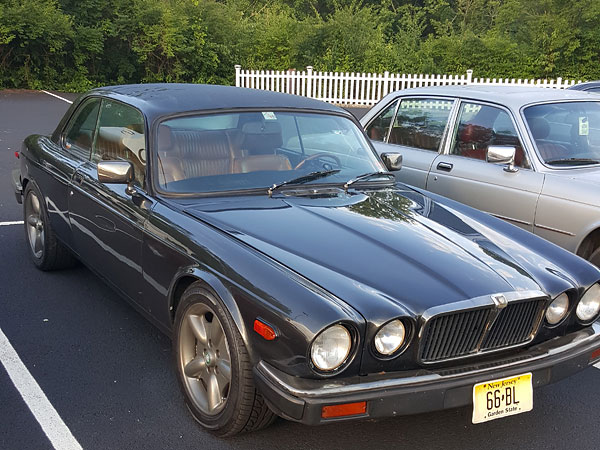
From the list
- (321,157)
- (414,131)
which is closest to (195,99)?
(321,157)

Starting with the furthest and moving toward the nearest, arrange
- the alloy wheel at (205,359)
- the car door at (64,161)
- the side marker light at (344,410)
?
the car door at (64,161), the alloy wheel at (205,359), the side marker light at (344,410)

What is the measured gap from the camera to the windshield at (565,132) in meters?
5.49

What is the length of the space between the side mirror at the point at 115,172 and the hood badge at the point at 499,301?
7.21 feet

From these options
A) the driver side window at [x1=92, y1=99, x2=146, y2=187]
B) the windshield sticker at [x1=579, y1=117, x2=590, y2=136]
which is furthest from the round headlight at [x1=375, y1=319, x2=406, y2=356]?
the windshield sticker at [x1=579, y1=117, x2=590, y2=136]

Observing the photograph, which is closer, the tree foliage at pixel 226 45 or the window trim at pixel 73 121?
the window trim at pixel 73 121

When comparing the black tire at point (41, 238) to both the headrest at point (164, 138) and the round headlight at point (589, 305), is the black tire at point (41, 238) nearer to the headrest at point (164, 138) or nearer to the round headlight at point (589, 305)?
the headrest at point (164, 138)

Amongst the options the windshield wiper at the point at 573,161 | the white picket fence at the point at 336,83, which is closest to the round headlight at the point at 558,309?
the windshield wiper at the point at 573,161

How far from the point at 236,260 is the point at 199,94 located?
5.82ft

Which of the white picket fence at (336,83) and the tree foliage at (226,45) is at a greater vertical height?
the tree foliage at (226,45)

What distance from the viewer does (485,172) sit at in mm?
5672

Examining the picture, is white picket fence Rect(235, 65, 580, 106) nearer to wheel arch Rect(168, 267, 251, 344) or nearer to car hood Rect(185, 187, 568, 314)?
car hood Rect(185, 187, 568, 314)

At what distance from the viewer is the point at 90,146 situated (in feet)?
16.2

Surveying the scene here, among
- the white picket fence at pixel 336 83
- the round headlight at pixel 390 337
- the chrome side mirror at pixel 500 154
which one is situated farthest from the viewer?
the white picket fence at pixel 336 83

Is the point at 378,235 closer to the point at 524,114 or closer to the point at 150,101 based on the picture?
the point at 150,101
